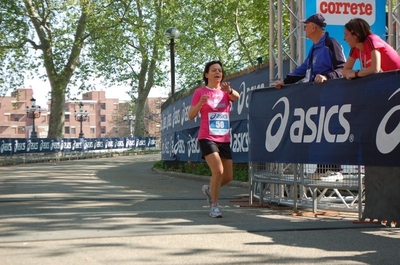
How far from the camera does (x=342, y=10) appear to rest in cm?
1095

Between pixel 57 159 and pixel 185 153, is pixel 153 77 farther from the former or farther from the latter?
pixel 185 153

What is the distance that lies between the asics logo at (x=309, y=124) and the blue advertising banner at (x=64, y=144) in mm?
31035

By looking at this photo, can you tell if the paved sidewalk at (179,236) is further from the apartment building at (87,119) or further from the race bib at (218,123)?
the apartment building at (87,119)

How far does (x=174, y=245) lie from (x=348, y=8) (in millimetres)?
6015

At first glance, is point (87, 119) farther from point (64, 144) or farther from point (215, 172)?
point (215, 172)

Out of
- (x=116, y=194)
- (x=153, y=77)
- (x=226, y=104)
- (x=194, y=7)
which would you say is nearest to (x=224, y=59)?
(x=194, y=7)

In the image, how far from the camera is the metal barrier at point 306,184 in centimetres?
848

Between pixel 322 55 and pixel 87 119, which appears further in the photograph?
pixel 87 119

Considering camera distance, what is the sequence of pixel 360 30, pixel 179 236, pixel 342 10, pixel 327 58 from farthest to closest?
pixel 342 10, pixel 327 58, pixel 360 30, pixel 179 236

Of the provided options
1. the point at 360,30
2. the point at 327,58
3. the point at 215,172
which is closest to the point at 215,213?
the point at 215,172

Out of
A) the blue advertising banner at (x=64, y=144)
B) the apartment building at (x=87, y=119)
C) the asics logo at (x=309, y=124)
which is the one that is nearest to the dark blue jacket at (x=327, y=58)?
the asics logo at (x=309, y=124)

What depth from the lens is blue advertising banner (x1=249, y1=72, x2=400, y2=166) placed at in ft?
23.3

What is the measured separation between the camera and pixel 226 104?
8.96 m

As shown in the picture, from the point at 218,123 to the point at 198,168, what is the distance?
33.3ft
